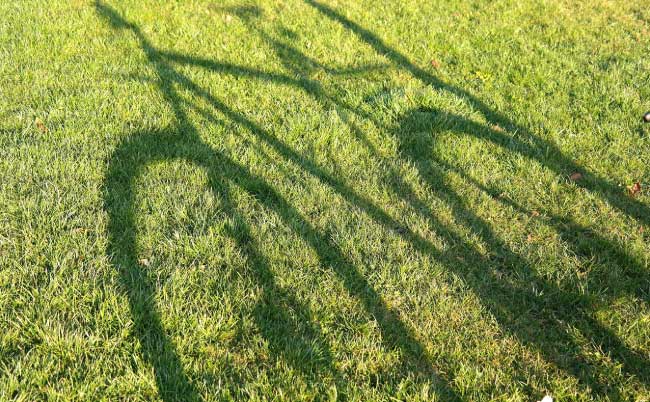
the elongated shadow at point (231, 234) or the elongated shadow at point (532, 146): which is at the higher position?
the elongated shadow at point (532, 146)

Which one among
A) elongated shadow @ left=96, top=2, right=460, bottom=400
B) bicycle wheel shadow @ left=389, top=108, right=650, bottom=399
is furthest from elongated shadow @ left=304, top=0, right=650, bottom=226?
elongated shadow @ left=96, top=2, right=460, bottom=400

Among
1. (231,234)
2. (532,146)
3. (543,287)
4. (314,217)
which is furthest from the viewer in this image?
(532,146)

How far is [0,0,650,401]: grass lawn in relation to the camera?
8.68 ft

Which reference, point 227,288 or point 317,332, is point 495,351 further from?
point 227,288

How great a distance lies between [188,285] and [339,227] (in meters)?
1.04

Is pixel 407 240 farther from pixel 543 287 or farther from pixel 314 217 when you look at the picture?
pixel 543 287

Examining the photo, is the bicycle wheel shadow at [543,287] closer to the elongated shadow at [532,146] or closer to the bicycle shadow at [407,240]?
the bicycle shadow at [407,240]

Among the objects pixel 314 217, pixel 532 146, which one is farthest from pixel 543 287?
pixel 532 146

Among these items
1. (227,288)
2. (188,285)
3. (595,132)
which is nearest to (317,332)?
(227,288)

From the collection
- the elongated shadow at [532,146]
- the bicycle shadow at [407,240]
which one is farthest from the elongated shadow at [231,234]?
the elongated shadow at [532,146]

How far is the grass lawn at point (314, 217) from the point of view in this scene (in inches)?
104

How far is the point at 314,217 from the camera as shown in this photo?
11.9 ft

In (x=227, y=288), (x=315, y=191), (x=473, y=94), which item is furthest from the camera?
(x=473, y=94)

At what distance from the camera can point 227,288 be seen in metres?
3.02
